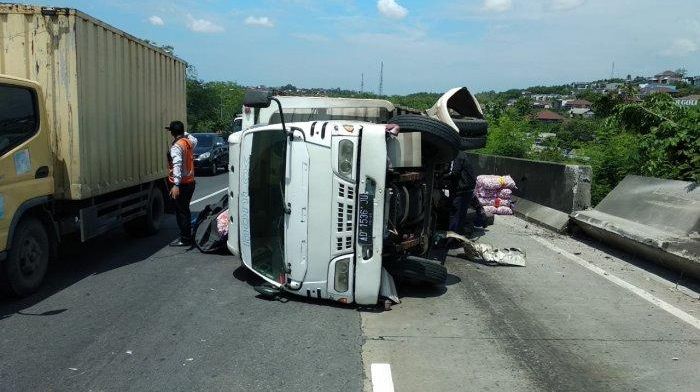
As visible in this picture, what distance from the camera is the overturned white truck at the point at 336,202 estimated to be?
5.64 meters

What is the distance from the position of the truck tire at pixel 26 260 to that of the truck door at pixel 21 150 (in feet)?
0.84

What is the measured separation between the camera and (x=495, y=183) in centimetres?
1245

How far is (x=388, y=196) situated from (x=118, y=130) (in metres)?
4.48

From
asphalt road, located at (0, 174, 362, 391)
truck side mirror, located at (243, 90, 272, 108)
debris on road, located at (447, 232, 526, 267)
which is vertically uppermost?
truck side mirror, located at (243, 90, 272, 108)

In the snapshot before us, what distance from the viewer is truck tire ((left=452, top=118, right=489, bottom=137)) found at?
854 centimetres

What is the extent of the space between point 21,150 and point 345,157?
3.35 m

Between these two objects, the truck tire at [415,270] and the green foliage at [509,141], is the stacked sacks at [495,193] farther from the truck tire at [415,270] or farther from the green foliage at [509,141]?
the truck tire at [415,270]

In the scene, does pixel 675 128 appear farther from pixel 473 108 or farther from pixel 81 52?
pixel 81 52

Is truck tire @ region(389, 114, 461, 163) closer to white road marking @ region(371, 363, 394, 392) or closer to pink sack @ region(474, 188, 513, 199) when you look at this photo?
white road marking @ region(371, 363, 394, 392)

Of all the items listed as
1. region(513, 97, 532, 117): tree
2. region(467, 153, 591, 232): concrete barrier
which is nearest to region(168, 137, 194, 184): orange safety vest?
region(467, 153, 591, 232): concrete barrier

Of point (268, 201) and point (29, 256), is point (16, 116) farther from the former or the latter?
point (268, 201)

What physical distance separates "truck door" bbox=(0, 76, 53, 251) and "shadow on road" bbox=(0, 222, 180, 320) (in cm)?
70

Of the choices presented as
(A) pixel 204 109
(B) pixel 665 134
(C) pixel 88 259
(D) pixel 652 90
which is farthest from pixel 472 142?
(A) pixel 204 109

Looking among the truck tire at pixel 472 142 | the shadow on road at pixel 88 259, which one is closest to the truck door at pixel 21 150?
the shadow on road at pixel 88 259
